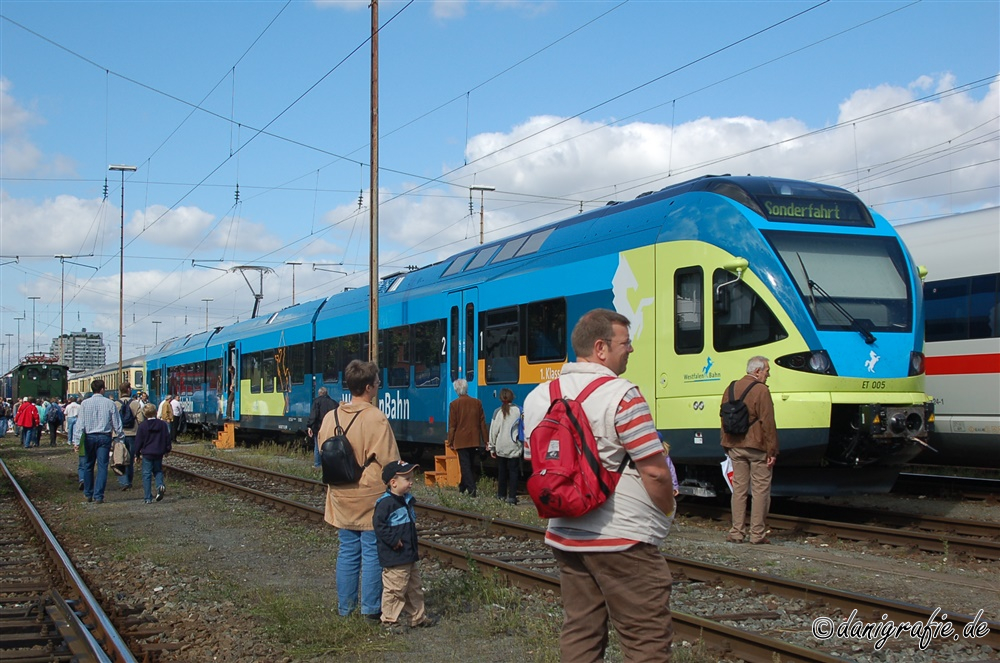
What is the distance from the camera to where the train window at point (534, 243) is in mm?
14203

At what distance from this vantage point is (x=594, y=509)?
147 inches

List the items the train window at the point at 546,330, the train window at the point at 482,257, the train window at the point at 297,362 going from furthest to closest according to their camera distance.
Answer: the train window at the point at 297,362
the train window at the point at 482,257
the train window at the point at 546,330

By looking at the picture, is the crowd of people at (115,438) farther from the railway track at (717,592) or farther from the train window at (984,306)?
the train window at (984,306)

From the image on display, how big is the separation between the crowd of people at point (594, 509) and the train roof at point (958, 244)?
18.9 feet

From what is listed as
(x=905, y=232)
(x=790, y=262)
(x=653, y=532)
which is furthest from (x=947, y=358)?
(x=653, y=532)

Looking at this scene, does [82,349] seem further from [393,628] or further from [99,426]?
[393,628]

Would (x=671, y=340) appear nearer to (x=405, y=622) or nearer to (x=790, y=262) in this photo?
(x=790, y=262)

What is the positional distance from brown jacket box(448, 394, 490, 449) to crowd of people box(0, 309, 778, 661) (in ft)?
0.04

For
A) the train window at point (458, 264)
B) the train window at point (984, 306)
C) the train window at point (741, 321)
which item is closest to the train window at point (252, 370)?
the train window at point (458, 264)

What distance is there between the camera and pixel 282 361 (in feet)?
82.3

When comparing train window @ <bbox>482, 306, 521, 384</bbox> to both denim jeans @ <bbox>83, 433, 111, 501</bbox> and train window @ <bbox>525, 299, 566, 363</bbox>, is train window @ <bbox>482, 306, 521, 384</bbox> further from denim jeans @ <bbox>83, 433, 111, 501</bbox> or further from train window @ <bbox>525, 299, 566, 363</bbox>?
denim jeans @ <bbox>83, 433, 111, 501</bbox>

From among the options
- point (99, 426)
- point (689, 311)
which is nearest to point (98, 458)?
point (99, 426)

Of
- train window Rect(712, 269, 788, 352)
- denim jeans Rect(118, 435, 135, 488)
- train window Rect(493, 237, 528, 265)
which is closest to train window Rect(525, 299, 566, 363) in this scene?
train window Rect(493, 237, 528, 265)

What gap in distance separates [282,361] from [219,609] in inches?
716
